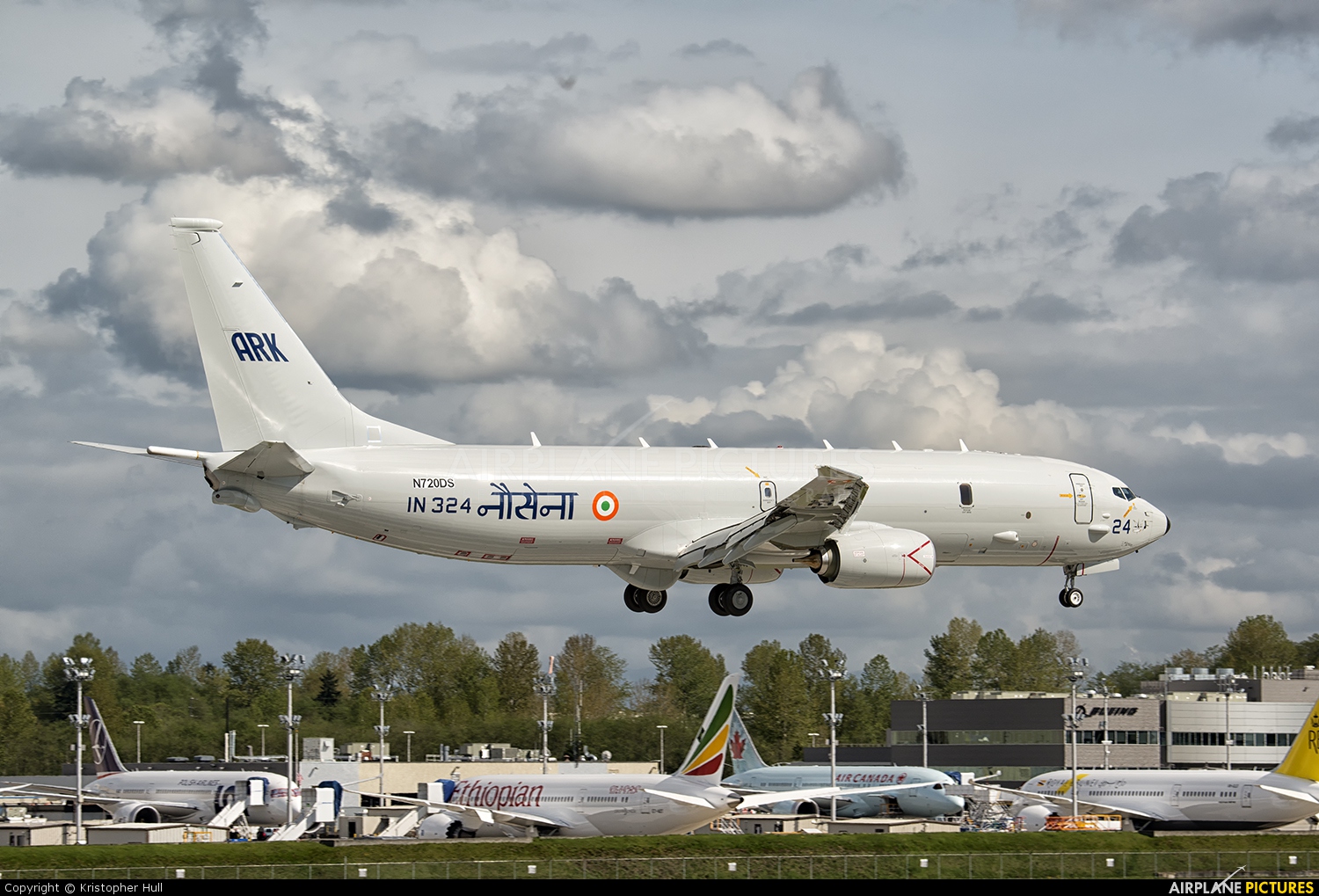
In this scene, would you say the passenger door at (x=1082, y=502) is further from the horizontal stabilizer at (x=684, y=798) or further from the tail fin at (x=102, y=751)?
the tail fin at (x=102, y=751)

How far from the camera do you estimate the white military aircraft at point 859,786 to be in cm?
7775

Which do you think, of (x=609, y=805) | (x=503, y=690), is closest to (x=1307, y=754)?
(x=609, y=805)

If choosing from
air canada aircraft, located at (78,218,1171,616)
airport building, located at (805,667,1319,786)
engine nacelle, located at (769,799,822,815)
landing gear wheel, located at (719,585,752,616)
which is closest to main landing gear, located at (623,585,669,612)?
air canada aircraft, located at (78,218,1171,616)

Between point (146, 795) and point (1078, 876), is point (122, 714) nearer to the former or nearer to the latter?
point (146, 795)

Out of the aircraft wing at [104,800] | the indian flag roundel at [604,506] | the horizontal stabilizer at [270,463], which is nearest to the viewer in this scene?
the horizontal stabilizer at [270,463]

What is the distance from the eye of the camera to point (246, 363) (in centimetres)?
4403

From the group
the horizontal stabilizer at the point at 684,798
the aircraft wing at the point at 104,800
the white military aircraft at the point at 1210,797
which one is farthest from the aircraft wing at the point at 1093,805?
the aircraft wing at the point at 104,800

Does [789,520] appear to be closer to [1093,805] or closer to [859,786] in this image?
[1093,805]

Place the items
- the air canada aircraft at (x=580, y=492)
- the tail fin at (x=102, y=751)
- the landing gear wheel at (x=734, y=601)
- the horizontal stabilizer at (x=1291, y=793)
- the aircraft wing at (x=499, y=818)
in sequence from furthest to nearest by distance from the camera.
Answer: the tail fin at (x=102, y=751), the horizontal stabilizer at (x=1291, y=793), the aircraft wing at (x=499, y=818), the landing gear wheel at (x=734, y=601), the air canada aircraft at (x=580, y=492)

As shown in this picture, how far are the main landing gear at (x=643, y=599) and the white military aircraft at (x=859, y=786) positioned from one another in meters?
26.7

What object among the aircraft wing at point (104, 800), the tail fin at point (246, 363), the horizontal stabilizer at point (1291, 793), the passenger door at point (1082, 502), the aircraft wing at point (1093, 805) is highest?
the tail fin at point (246, 363)

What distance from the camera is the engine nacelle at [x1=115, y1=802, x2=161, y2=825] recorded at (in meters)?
70.9

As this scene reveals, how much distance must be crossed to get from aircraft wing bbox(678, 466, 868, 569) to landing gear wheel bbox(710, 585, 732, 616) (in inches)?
66.9

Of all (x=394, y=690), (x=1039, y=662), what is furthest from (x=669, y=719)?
(x=1039, y=662)
